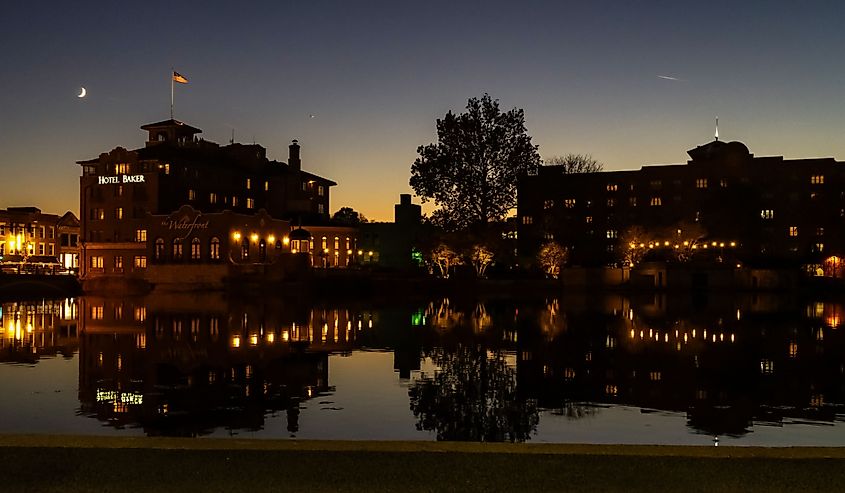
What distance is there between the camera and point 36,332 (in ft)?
→ 123

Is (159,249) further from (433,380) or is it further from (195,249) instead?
(433,380)

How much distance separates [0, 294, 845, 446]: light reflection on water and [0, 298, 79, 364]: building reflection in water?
24 cm

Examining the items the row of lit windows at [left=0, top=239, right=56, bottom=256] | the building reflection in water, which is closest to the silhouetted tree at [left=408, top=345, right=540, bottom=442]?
the building reflection in water

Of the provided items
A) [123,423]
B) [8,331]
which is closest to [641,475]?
[123,423]

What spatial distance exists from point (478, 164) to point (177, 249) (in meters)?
35.9

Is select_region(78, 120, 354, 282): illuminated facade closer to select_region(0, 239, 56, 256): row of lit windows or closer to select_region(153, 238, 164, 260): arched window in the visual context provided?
select_region(153, 238, 164, 260): arched window

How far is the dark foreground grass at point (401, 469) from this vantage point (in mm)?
8055

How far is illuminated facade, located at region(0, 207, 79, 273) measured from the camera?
135m

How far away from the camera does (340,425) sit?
1528 centimetres

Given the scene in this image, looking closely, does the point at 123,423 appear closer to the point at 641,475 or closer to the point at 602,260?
the point at 641,475

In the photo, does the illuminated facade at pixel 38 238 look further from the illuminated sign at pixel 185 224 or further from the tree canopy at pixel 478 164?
the tree canopy at pixel 478 164

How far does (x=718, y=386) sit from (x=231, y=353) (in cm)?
1619

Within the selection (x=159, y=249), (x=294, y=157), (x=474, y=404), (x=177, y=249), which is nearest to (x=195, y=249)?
(x=177, y=249)

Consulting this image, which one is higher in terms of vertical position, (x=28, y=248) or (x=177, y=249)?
(x=28, y=248)
